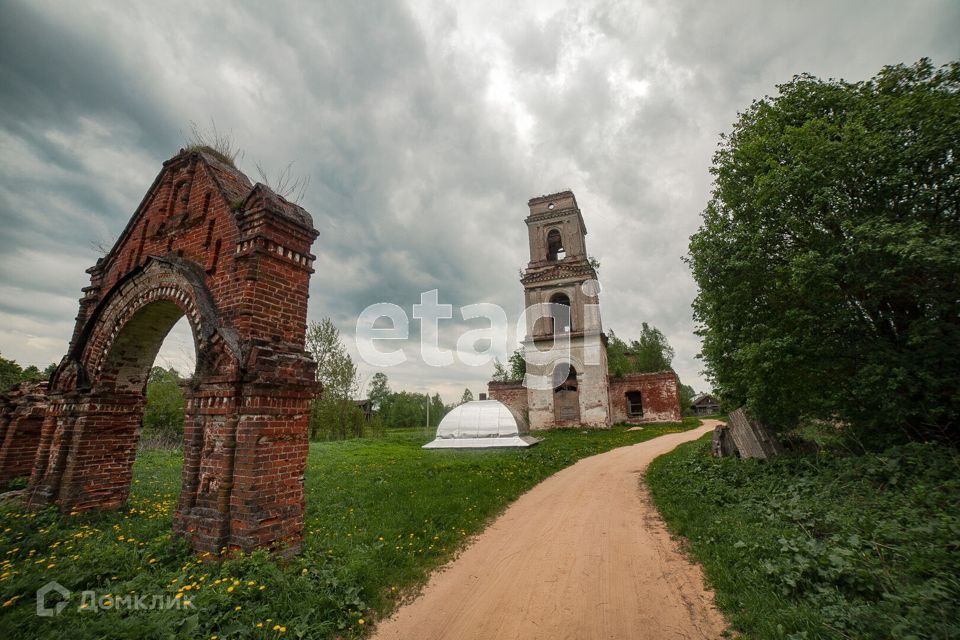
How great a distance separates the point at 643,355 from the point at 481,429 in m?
Answer: 30.8

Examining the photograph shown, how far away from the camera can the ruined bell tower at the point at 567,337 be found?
26469 millimetres

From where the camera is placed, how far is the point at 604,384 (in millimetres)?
26328

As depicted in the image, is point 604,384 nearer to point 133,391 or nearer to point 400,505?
point 400,505

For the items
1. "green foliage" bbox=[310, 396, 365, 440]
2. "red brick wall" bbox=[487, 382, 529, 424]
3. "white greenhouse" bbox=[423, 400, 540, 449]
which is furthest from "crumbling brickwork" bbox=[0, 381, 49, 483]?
"red brick wall" bbox=[487, 382, 529, 424]

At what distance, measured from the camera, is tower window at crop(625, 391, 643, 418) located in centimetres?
3048

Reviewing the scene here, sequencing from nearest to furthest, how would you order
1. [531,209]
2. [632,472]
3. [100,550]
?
[100,550]
[632,472]
[531,209]

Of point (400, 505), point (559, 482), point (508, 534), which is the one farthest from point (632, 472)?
point (400, 505)

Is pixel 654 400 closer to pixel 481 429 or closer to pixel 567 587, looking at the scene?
pixel 481 429

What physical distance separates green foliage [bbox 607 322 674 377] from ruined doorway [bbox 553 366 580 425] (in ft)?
45.3

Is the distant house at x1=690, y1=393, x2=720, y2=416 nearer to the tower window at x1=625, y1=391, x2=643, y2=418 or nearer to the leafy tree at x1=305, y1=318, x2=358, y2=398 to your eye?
the tower window at x1=625, y1=391, x2=643, y2=418

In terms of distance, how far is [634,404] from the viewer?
31188 millimetres

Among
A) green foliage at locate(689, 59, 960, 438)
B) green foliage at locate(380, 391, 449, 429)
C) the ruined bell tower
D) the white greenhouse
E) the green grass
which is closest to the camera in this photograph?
the green grass

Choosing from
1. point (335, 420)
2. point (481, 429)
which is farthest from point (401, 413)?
point (481, 429)

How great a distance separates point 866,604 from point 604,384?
23.3 meters
